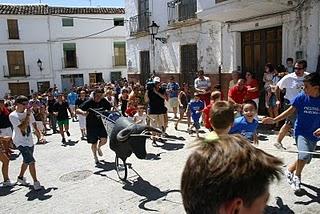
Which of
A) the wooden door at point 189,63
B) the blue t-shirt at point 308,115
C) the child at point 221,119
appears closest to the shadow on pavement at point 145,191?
the child at point 221,119

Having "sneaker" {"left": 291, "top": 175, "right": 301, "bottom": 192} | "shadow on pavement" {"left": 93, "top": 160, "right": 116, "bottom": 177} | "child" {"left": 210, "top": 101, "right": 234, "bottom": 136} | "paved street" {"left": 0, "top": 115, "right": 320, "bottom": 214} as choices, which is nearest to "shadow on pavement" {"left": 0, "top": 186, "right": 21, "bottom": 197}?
"paved street" {"left": 0, "top": 115, "right": 320, "bottom": 214}

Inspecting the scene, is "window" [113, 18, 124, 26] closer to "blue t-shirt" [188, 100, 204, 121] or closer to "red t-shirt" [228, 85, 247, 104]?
"blue t-shirt" [188, 100, 204, 121]

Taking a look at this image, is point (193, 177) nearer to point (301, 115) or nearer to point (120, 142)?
point (301, 115)

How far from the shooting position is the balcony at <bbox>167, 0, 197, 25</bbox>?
1410cm

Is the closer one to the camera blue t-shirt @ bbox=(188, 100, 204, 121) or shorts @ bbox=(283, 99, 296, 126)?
shorts @ bbox=(283, 99, 296, 126)

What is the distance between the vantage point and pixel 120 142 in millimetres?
5977

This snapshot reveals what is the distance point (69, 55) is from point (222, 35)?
24.1 m

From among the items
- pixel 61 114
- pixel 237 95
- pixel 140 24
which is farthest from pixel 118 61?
pixel 237 95

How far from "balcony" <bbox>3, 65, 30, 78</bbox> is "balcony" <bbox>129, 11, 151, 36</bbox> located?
1745cm

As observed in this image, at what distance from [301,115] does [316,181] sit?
3.90 ft

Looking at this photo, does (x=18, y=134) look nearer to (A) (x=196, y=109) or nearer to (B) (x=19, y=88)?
(A) (x=196, y=109)

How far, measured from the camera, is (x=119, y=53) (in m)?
35.4

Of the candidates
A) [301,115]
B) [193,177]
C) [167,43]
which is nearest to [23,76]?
[167,43]

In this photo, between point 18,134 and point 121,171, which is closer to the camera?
point 18,134
